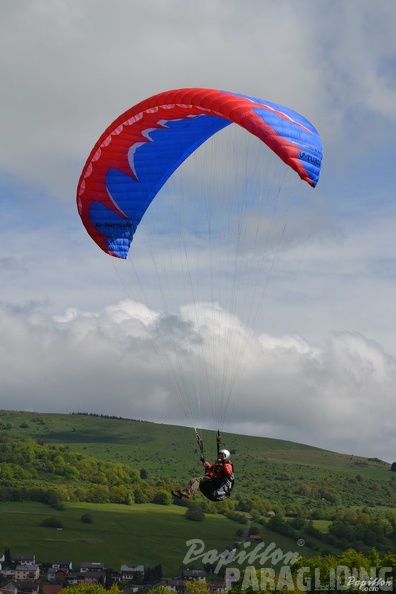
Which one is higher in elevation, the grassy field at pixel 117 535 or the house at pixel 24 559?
the grassy field at pixel 117 535

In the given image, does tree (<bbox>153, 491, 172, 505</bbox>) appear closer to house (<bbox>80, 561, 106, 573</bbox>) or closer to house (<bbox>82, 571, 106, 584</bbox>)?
house (<bbox>80, 561, 106, 573</bbox>)

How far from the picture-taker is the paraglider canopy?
36.8 metres

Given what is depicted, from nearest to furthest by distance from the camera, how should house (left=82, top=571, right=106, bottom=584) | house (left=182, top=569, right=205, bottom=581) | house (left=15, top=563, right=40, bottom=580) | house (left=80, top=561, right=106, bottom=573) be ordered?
house (left=182, top=569, right=205, bottom=581) → house (left=82, top=571, right=106, bottom=584) → house (left=15, top=563, right=40, bottom=580) → house (left=80, top=561, right=106, bottom=573)

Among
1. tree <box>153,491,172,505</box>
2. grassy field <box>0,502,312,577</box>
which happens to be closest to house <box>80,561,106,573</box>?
grassy field <box>0,502,312,577</box>

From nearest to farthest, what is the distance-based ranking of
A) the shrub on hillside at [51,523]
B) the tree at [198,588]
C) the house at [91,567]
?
the tree at [198,588], the house at [91,567], the shrub on hillside at [51,523]

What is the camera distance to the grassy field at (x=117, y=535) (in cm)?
13750

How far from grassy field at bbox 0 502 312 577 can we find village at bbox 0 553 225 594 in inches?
67.2

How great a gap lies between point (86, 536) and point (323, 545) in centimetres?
3516

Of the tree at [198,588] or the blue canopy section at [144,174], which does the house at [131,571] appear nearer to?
the tree at [198,588]

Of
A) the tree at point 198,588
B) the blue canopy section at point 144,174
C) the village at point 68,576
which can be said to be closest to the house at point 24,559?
the village at point 68,576

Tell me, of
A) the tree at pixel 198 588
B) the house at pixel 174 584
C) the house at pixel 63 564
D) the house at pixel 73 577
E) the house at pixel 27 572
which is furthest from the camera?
the house at pixel 63 564

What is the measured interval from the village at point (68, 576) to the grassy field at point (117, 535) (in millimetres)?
1707

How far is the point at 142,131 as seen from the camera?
3972 cm

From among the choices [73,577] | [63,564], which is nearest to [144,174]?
[73,577]
